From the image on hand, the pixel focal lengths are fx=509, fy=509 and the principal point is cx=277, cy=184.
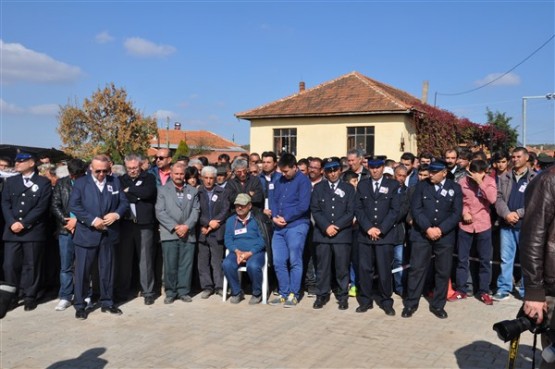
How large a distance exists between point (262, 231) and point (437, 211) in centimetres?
250

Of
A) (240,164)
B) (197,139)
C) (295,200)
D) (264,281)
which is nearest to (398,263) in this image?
(295,200)

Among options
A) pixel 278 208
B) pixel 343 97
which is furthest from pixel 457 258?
pixel 343 97

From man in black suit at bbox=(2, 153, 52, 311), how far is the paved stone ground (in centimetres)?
47

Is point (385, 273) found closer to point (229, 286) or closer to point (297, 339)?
point (297, 339)

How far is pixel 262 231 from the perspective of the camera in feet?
24.8

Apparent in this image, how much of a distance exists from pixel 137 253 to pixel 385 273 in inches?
144

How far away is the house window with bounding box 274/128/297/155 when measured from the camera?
27702 mm

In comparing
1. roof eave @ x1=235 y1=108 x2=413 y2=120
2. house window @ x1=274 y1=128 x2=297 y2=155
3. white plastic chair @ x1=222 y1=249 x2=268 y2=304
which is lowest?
white plastic chair @ x1=222 y1=249 x2=268 y2=304

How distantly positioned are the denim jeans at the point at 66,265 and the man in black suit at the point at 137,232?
640mm

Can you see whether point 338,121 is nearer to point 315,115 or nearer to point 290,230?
point 315,115

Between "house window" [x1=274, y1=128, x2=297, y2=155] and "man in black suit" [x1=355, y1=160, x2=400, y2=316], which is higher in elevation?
"house window" [x1=274, y1=128, x2=297, y2=155]

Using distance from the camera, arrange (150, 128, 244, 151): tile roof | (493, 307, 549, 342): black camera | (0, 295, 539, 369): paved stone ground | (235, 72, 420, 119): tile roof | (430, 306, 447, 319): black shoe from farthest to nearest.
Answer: (150, 128, 244, 151): tile roof → (235, 72, 420, 119): tile roof → (430, 306, 447, 319): black shoe → (0, 295, 539, 369): paved stone ground → (493, 307, 549, 342): black camera

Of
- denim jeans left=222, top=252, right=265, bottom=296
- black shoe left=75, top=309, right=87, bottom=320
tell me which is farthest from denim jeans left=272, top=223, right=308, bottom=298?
black shoe left=75, top=309, right=87, bottom=320

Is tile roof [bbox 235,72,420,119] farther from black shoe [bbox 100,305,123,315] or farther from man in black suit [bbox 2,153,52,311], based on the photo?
black shoe [bbox 100,305,123,315]
